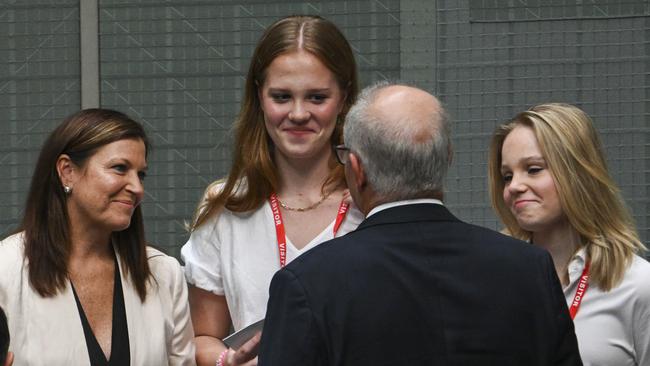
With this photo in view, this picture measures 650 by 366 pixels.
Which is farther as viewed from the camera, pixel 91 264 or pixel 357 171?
pixel 91 264

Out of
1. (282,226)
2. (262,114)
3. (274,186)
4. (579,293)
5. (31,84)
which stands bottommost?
(579,293)

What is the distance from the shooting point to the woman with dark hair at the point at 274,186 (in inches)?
144

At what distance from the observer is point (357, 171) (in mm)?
2730

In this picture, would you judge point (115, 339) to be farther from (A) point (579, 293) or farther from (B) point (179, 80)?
(B) point (179, 80)

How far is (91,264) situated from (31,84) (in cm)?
246

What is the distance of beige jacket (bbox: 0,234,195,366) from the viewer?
354cm

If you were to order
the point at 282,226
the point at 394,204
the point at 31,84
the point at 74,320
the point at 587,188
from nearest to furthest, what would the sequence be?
the point at 394,204 → the point at 74,320 → the point at 282,226 → the point at 587,188 → the point at 31,84

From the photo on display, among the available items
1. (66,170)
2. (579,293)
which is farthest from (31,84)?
(579,293)

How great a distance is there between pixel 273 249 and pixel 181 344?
1.31ft

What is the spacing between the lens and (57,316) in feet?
11.8

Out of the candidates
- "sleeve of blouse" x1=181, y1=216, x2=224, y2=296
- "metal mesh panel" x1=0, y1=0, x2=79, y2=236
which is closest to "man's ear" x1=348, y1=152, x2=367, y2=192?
"sleeve of blouse" x1=181, y1=216, x2=224, y2=296

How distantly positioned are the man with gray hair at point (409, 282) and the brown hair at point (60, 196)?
116 centimetres

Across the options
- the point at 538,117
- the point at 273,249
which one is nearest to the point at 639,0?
the point at 538,117

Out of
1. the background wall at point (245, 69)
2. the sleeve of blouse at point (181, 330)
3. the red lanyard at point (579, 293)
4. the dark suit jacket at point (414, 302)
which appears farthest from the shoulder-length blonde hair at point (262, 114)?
the background wall at point (245, 69)
